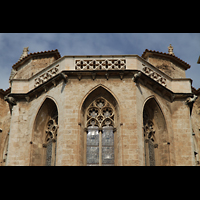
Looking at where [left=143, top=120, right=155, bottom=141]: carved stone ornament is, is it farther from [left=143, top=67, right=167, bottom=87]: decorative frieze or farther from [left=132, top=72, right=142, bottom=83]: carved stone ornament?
[left=132, top=72, right=142, bottom=83]: carved stone ornament

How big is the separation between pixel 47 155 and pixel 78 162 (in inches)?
67.8

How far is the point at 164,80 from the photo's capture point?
50.1 ft

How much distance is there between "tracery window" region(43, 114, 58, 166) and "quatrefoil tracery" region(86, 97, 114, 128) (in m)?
1.24

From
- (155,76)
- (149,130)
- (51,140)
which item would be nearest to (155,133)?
(149,130)

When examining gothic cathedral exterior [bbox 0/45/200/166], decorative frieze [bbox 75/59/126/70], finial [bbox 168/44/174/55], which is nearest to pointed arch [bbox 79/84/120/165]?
gothic cathedral exterior [bbox 0/45/200/166]

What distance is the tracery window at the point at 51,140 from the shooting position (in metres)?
14.2

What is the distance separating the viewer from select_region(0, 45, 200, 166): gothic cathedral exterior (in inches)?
530

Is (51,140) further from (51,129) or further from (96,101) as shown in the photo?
(96,101)

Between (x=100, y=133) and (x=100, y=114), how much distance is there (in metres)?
0.63

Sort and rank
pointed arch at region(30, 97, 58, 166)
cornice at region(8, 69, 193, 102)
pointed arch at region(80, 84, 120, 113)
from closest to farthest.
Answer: pointed arch at region(80, 84, 120, 113) → cornice at region(8, 69, 193, 102) → pointed arch at region(30, 97, 58, 166)

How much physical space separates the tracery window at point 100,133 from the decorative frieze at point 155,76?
5.61 ft

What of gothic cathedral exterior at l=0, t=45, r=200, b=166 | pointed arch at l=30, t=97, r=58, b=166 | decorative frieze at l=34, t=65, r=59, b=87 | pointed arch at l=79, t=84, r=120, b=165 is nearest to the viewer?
gothic cathedral exterior at l=0, t=45, r=200, b=166

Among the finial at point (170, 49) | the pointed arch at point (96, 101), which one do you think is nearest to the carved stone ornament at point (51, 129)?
the pointed arch at point (96, 101)

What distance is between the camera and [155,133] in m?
14.7
